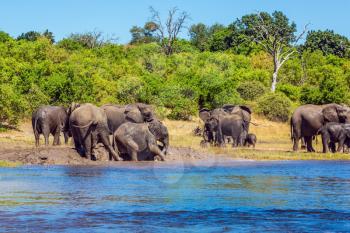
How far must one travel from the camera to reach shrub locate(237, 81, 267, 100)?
5572 centimetres

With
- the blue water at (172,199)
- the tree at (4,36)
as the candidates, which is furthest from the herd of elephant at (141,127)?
the tree at (4,36)

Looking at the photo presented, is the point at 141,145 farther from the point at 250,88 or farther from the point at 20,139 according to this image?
the point at 250,88

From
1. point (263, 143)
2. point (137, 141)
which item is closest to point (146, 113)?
point (137, 141)

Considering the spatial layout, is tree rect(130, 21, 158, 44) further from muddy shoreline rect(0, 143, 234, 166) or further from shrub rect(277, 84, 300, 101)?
muddy shoreline rect(0, 143, 234, 166)

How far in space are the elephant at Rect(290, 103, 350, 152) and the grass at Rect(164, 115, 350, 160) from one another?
38.7 inches

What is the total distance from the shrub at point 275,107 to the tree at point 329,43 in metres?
39.5

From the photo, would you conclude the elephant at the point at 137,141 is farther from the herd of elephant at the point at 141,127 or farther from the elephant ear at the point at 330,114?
the elephant ear at the point at 330,114

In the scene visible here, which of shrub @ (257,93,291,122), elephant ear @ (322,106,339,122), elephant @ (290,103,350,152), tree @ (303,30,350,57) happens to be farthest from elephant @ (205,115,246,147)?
tree @ (303,30,350,57)

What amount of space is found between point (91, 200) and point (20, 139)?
19.8 meters

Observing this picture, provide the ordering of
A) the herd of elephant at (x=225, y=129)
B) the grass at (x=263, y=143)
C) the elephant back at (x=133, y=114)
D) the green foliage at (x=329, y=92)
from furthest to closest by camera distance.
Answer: the green foliage at (x=329, y=92) < the herd of elephant at (x=225, y=129) < the elephant back at (x=133, y=114) < the grass at (x=263, y=143)

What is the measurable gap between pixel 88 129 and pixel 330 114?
12856 millimetres

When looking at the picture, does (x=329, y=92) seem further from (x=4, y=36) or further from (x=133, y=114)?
(x=4, y=36)

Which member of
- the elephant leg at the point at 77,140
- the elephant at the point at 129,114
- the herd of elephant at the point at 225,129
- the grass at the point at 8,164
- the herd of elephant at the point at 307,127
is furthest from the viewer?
the herd of elephant at the point at 225,129

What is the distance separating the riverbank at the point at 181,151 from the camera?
26.3 meters
